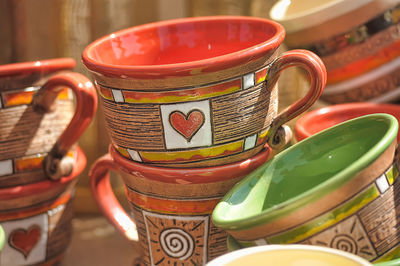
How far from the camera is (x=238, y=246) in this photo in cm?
46

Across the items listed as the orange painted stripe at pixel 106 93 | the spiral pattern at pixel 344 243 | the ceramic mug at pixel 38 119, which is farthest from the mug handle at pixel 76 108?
the spiral pattern at pixel 344 243

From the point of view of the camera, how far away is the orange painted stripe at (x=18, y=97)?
65cm

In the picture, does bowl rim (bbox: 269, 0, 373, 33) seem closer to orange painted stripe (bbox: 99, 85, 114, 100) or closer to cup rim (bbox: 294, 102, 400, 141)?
cup rim (bbox: 294, 102, 400, 141)

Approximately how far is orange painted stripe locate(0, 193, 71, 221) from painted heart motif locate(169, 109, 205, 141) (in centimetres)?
27

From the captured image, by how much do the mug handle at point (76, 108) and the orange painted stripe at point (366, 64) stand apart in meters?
0.30

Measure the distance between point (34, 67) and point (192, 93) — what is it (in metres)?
0.25

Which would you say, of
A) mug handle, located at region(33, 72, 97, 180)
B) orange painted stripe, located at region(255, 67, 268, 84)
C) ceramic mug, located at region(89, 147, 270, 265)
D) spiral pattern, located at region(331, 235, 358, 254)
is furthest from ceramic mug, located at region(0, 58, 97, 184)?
spiral pattern, located at region(331, 235, 358, 254)

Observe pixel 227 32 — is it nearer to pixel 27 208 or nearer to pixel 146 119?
pixel 146 119

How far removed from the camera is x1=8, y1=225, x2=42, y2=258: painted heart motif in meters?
0.69

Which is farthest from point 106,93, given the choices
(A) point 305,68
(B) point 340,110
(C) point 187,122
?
(B) point 340,110

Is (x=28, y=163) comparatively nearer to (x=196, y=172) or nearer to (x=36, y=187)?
(x=36, y=187)

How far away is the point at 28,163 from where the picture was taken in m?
0.68

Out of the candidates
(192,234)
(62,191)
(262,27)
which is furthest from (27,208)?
(262,27)

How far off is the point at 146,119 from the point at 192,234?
13 cm
